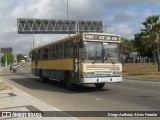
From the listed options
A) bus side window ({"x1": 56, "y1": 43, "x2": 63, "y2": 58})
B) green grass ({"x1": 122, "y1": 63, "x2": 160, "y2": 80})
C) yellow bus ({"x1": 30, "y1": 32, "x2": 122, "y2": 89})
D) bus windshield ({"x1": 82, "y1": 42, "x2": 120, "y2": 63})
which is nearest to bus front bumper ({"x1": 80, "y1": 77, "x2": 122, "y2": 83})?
yellow bus ({"x1": 30, "y1": 32, "x2": 122, "y2": 89})

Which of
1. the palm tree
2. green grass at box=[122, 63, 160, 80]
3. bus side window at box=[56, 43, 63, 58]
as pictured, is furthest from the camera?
the palm tree

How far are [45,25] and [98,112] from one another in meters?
46.8

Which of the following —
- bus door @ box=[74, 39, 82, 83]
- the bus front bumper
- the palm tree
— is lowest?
the bus front bumper

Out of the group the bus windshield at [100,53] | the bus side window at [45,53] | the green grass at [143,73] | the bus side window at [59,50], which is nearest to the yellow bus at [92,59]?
the bus windshield at [100,53]

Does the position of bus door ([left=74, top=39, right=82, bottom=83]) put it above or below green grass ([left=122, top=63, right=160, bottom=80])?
above

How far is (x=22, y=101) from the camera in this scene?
1480cm

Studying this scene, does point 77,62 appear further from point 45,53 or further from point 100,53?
point 45,53

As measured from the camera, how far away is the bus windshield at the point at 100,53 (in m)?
19.8

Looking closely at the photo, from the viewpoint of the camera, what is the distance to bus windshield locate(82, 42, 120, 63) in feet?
64.8

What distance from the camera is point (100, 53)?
65.7 feet

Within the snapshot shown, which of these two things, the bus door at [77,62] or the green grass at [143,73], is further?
the green grass at [143,73]

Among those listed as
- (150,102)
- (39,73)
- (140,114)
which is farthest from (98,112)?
(39,73)

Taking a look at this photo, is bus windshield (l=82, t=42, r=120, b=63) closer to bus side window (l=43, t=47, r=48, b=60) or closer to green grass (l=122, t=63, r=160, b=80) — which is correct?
bus side window (l=43, t=47, r=48, b=60)

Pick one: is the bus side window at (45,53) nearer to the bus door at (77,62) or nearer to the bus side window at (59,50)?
the bus side window at (59,50)
